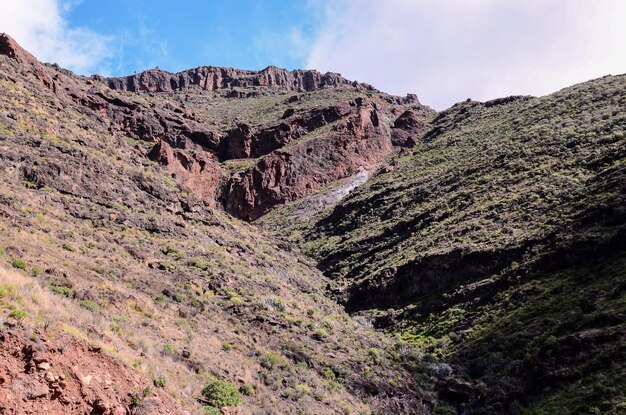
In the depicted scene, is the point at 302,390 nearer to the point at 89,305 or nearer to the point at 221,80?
the point at 89,305

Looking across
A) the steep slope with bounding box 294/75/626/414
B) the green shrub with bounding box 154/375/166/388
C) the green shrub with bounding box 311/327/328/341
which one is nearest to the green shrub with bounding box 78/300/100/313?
the green shrub with bounding box 154/375/166/388

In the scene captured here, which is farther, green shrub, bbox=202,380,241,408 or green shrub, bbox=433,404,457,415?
green shrub, bbox=433,404,457,415

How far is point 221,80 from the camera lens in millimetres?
157750

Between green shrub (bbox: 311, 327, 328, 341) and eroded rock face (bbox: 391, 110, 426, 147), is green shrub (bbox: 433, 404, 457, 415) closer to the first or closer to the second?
green shrub (bbox: 311, 327, 328, 341)

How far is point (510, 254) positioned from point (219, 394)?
24.7 meters

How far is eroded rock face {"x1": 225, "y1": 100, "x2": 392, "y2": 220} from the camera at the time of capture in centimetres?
6850

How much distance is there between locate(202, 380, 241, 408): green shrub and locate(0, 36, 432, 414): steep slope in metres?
0.04

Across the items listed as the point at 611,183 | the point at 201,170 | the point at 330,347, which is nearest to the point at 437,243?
the point at 611,183

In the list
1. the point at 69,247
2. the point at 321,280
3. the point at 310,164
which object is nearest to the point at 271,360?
the point at 69,247

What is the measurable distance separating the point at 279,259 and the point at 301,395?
2295cm

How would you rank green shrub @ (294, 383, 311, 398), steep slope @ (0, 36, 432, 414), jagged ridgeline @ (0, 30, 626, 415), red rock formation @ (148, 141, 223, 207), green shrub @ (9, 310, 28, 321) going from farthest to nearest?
red rock formation @ (148, 141, 223, 207) → green shrub @ (294, 383, 311, 398) → steep slope @ (0, 36, 432, 414) → jagged ridgeline @ (0, 30, 626, 415) → green shrub @ (9, 310, 28, 321)

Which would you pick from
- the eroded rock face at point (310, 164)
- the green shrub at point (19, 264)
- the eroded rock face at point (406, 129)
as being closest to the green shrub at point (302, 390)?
the green shrub at point (19, 264)

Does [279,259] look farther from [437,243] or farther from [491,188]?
[491,188]

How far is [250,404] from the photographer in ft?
49.1
